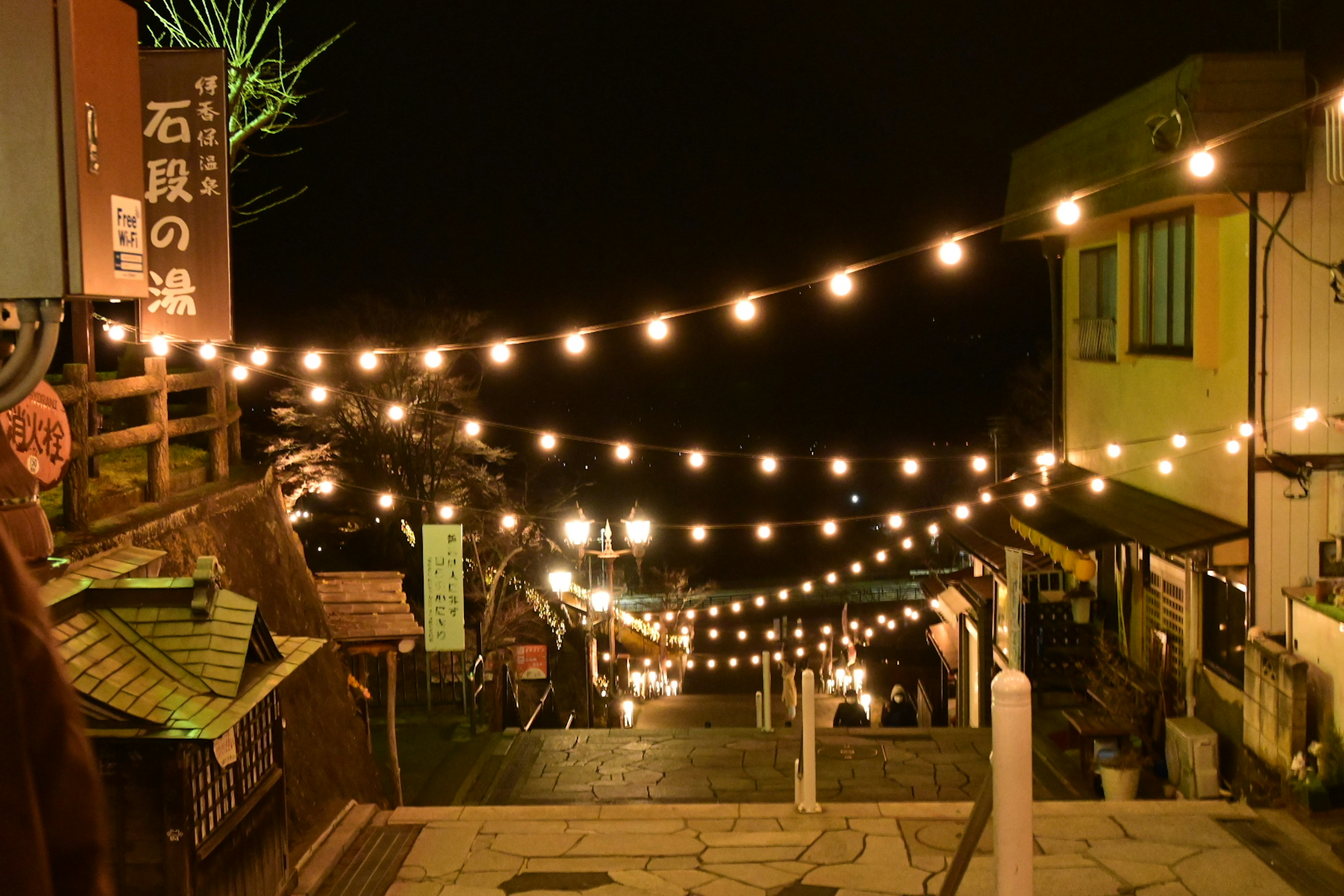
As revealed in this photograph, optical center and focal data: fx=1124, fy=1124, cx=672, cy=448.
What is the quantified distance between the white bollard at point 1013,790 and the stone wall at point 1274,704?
6729 millimetres

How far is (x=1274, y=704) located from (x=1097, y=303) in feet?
24.2

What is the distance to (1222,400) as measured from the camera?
11344mm

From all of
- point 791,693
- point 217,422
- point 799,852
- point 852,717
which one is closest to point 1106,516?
point 852,717

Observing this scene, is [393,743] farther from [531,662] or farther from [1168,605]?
[531,662]

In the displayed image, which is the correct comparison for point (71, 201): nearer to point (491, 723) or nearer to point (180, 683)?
point (180, 683)

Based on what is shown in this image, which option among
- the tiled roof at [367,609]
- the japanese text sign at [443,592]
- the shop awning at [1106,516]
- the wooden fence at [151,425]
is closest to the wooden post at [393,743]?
the tiled roof at [367,609]

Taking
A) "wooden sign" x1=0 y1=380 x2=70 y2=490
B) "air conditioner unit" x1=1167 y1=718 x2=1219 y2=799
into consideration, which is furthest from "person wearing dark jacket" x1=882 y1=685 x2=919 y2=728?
"wooden sign" x1=0 y1=380 x2=70 y2=490

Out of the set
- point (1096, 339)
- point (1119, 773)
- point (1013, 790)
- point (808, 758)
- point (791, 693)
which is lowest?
point (791, 693)

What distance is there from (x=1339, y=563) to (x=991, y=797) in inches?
294

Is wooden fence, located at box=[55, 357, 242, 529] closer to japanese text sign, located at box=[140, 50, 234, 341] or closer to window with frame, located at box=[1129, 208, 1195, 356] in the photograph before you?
japanese text sign, located at box=[140, 50, 234, 341]

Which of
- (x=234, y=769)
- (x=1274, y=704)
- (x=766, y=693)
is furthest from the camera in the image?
(x=766, y=693)

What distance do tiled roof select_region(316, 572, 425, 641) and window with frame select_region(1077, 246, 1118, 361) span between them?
9507 millimetres

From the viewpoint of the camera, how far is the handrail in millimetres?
20297

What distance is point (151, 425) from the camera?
32.8 ft
